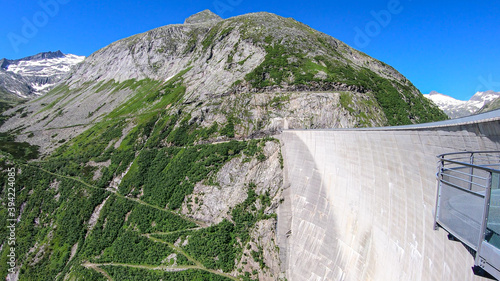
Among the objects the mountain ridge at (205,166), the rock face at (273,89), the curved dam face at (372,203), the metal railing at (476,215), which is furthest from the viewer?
the rock face at (273,89)

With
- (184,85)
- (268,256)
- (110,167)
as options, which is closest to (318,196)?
(268,256)

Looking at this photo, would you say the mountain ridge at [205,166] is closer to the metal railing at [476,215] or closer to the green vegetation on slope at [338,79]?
the green vegetation on slope at [338,79]

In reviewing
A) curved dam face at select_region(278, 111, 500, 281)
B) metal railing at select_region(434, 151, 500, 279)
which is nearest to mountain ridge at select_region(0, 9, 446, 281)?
curved dam face at select_region(278, 111, 500, 281)

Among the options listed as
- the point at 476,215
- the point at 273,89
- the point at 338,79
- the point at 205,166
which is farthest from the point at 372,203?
the point at 338,79

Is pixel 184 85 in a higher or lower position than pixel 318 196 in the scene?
higher

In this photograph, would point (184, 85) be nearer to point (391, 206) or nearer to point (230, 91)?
point (230, 91)

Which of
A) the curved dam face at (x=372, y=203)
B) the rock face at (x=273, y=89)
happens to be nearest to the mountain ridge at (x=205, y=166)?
the rock face at (x=273, y=89)

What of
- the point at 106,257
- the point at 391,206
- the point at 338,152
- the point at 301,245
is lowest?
the point at 106,257

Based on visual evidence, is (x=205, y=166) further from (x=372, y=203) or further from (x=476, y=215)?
(x=476, y=215)
